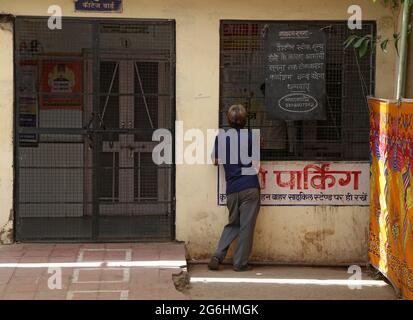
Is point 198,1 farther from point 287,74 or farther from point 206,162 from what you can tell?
point 206,162

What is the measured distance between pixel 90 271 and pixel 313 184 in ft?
8.36

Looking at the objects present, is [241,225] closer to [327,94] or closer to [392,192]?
[392,192]

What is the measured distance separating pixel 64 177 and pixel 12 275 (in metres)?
1.46

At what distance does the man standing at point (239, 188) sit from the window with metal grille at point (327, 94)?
36cm

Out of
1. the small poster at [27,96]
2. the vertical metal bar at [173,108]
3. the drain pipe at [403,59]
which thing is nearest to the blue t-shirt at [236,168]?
the vertical metal bar at [173,108]

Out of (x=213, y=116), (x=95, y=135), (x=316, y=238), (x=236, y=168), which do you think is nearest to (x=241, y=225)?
(x=236, y=168)

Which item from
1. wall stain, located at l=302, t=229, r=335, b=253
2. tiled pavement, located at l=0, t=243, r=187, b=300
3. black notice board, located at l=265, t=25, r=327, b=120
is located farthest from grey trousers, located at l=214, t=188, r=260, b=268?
black notice board, located at l=265, t=25, r=327, b=120

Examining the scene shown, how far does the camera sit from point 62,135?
25.8ft

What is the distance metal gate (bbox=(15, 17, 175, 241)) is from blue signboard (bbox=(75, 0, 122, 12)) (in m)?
0.12

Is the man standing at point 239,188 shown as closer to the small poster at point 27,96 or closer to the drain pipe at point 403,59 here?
the drain pipe at point 403,59

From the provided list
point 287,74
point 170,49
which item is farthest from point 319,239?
point 170,49

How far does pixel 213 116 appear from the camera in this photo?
7.58 m

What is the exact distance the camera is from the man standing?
287 inches

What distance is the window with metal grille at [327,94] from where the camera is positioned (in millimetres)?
7582
